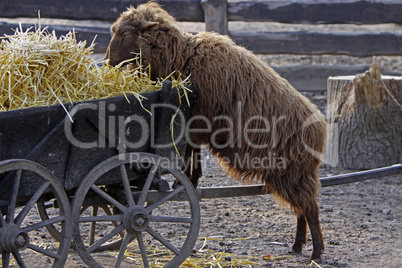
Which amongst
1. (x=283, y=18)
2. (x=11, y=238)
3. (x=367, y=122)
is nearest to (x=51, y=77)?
(x=11, y=238)

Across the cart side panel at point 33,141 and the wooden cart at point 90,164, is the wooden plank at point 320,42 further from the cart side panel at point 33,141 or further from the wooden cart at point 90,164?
the cart side panel at point 33,141

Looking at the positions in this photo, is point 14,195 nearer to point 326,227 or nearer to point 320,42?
point 326,227

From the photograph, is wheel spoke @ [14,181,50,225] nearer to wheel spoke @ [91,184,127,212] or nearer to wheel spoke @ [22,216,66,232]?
wheel spoke @ [22,216,66,232]

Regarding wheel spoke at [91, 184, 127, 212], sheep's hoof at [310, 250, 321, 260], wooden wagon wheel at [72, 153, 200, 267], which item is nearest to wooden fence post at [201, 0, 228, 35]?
sheep's hoof at [310, 250, 321, 260]

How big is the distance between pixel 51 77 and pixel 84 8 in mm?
4990

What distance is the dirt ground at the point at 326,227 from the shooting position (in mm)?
3812

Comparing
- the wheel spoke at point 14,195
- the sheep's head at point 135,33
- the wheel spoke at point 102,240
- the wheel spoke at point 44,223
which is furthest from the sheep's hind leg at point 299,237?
the wheel spoke at point 14,195

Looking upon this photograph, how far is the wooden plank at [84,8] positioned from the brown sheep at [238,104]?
4099mm

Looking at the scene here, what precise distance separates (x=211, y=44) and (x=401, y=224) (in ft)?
8.20

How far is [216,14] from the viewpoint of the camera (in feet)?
25.3

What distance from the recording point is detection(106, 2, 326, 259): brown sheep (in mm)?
3498

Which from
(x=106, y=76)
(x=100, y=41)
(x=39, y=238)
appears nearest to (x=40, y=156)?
(x=106, y=76)

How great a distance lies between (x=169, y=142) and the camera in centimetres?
327

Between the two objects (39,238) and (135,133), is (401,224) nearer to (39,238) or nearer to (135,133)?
(135,133)
